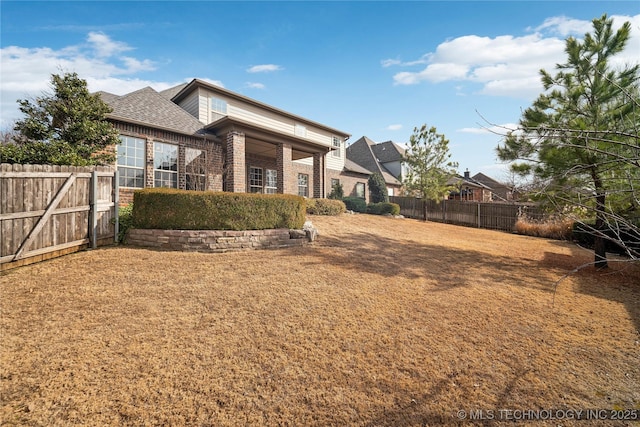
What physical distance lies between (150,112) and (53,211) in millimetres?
7113

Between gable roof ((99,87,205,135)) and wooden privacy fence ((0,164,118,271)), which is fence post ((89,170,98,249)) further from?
gable roof ((99,87,205,135))

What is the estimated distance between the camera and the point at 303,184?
58.0ft

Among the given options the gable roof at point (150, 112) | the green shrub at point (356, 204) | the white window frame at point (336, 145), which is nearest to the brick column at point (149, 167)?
the gable roof at point (150, 112)

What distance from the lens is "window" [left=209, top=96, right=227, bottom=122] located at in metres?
13.2

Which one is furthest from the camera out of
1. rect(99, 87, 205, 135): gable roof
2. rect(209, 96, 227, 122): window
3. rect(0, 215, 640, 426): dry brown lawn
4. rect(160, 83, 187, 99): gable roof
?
rect(160, 83, 187, 99): gable roof

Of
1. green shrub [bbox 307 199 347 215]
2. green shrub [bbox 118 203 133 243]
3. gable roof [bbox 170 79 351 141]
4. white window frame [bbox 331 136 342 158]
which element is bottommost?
green shrub [bbox 118 203 133 243]

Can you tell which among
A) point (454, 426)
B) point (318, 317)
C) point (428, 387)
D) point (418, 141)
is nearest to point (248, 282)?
point (318, 317)

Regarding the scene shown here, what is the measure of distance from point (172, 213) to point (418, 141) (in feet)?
55.5

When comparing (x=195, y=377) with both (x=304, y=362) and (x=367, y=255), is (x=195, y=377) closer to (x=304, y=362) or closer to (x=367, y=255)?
(x=304, y=362)

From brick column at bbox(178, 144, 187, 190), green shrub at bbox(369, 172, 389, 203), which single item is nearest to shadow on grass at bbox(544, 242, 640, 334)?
brick column at bbox(178, 144, 187, 190)

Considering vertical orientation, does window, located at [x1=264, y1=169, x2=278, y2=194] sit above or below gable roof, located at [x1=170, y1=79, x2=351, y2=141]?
below

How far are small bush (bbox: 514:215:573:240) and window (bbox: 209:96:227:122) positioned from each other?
16.7 meters

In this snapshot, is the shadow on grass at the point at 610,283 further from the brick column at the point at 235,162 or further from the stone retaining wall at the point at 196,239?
the brick column at the point at 235,162

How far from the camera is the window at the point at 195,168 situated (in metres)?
10.9
